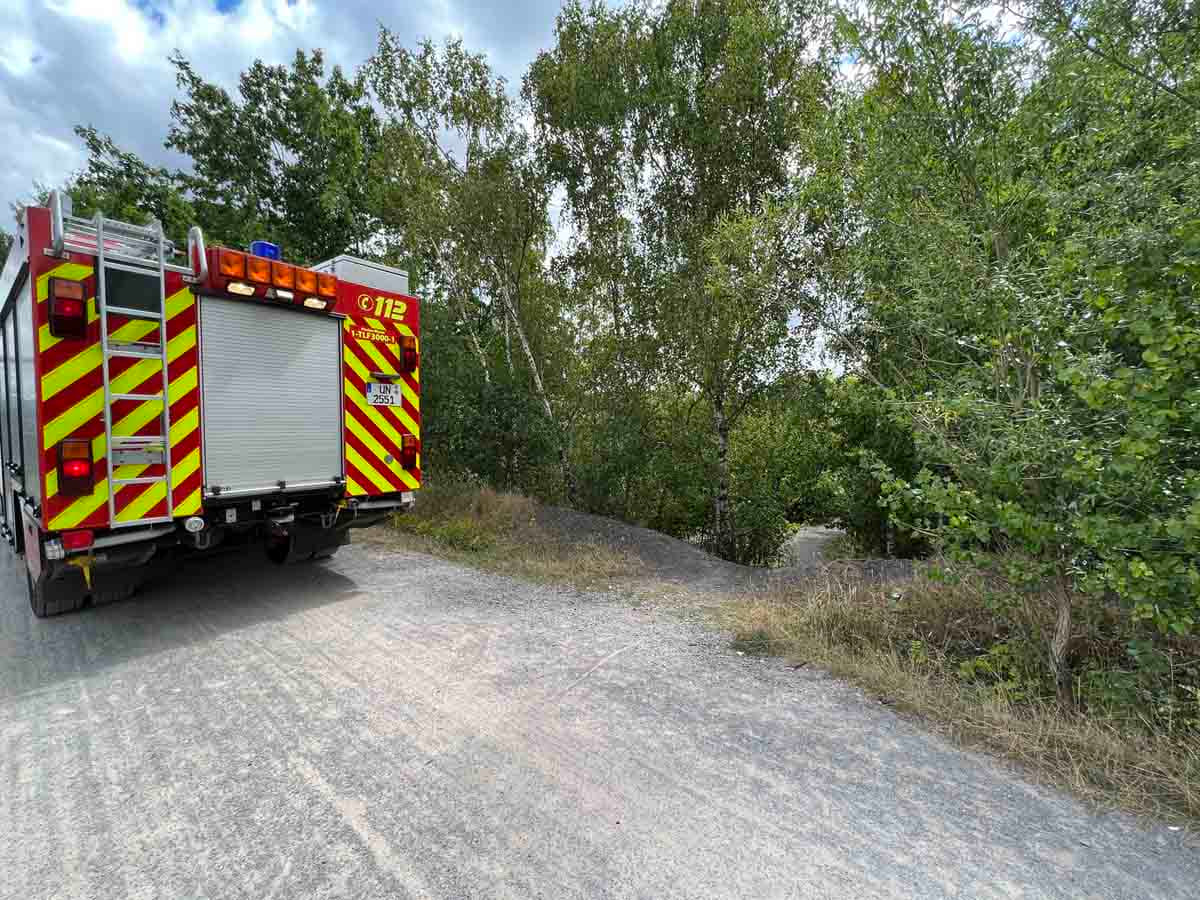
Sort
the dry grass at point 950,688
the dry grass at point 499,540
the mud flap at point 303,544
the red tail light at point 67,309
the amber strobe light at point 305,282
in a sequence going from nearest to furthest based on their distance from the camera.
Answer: the dry grass at point 950,688, the red tail light at point 67,309, the amber strobe light at point 305,282, the mud flap at point 303,544, the dry grass at point 499,540

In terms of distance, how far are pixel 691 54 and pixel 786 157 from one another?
2322 mm

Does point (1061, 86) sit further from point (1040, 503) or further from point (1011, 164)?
point (1040, 503)

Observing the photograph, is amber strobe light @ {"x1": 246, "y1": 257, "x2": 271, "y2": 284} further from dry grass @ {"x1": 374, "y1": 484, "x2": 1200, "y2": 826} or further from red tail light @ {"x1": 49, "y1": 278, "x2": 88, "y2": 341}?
dry grass @ {"x1": 374, "y1": 484, "x2": 1200, "y2": 826}

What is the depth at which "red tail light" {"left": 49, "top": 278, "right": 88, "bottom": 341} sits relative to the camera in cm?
322

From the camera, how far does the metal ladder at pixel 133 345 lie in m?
3.41

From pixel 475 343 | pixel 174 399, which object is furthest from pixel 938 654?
pixel 475 343

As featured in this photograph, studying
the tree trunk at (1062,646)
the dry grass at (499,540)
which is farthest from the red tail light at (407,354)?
the tree trunk at (1062,646)

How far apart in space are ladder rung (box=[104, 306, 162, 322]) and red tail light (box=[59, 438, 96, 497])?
83cm

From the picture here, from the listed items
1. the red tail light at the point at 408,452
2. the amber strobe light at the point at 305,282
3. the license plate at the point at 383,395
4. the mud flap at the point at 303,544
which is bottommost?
the mud flap at the point at 303,544

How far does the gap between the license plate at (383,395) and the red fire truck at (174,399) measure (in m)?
0.01

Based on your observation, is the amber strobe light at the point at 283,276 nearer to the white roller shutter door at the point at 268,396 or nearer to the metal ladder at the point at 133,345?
the white roller shutter door at the point at 268,396

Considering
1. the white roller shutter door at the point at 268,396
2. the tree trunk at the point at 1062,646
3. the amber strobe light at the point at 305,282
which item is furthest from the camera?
the amber strobe light at the point at 305,282

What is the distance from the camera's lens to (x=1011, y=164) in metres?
3.50

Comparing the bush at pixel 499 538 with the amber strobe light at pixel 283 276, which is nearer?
the amber strobe light at pixel 283 276
